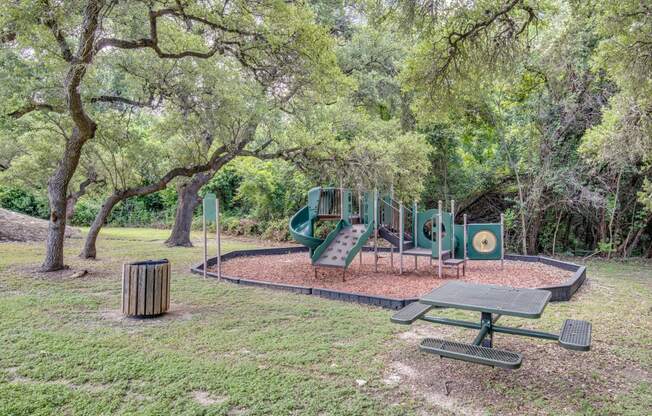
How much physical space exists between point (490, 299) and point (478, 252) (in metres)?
5.76

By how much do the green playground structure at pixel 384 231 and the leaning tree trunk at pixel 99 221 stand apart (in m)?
4.20

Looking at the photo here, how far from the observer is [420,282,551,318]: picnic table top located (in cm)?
295

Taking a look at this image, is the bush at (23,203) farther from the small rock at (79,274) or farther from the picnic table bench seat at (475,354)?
the picnic table bench seat at (475,354)

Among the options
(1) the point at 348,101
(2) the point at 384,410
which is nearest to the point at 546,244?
(1) the point at 348,101

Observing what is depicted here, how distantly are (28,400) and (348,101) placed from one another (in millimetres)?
9683

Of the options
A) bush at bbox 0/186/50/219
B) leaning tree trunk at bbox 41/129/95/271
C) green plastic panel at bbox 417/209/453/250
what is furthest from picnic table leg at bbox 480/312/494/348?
bush at bbox 0/186/50/219

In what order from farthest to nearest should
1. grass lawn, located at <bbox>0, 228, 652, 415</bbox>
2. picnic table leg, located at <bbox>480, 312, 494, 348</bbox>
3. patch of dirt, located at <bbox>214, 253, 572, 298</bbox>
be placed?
patch of dirt, located at <bbox>214, 253, 572, 298</bbox> → picnic table leg, located at <bbox>480, 312, 494, 348</bbox> → grass lawn, located at <bbox>0, 228, 652, 415</bbox>

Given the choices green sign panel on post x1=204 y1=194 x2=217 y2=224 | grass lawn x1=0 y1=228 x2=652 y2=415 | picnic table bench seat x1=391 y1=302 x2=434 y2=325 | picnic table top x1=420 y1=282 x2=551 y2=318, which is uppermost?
green sign panel on post x1=204 y1=194 x2=217 y2=224

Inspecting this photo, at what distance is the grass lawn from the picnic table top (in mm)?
520

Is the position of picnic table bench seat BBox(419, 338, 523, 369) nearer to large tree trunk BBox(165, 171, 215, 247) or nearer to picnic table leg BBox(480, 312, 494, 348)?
picnic table leg BBox(480, 312, 494, 348)

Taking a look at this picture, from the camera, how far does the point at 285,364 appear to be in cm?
323

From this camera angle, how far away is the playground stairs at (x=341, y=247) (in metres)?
7.29

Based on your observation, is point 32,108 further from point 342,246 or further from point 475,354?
point 475,354

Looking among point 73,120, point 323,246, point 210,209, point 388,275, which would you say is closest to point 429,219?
point 388,275
